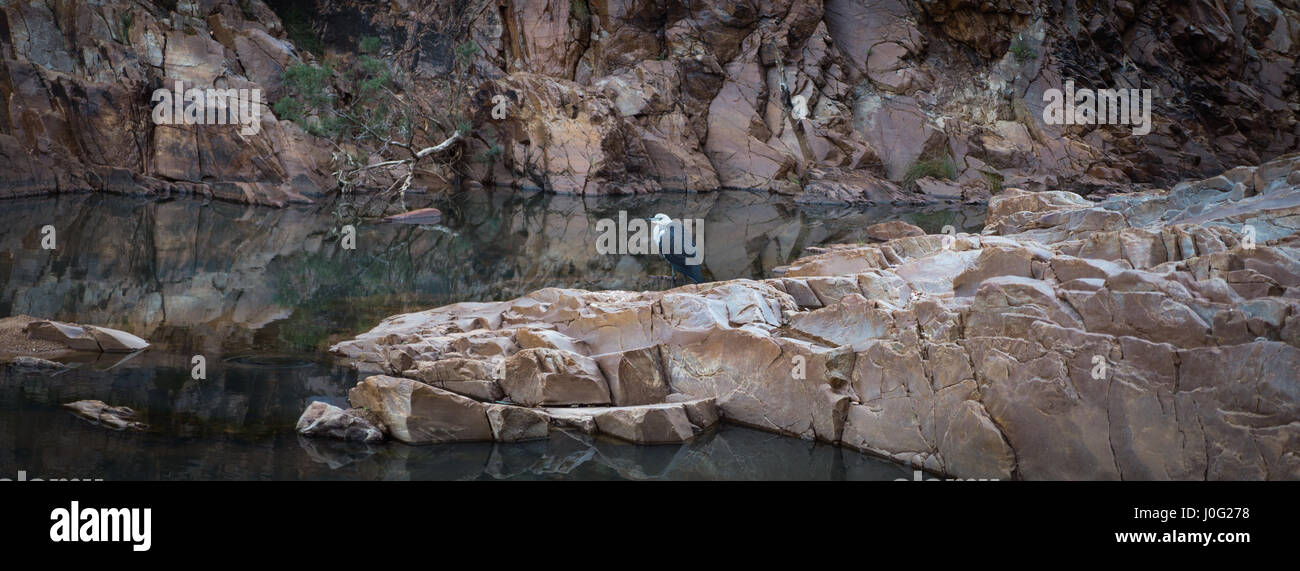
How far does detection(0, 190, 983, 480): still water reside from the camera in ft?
23.4

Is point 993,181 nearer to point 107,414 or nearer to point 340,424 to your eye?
point 340,424

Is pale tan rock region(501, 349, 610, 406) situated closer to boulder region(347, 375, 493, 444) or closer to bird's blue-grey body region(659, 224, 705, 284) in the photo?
boulder region(347, 375, 493, 444)

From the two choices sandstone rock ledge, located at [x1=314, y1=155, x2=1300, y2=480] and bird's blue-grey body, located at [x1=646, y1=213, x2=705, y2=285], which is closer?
sandstone rock ledge, located at [x1=314, y1=155, x2=1300, y2=480]

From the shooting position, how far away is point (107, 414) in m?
7.62

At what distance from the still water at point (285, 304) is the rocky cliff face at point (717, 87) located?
278 cm

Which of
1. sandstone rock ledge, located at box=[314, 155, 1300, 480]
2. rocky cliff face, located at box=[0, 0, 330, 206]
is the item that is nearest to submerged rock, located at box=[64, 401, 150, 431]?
sandstone rock ledge, located at box=[314, 155, 1300, 480]

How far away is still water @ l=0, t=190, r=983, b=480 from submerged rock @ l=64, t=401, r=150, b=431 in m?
0.12

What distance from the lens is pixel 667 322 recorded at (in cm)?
900

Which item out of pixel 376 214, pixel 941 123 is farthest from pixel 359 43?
pixel 941 123
